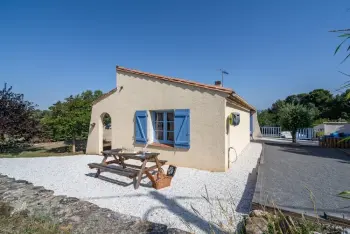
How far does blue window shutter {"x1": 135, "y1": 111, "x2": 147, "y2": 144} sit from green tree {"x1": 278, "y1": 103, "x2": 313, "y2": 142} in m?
11.0

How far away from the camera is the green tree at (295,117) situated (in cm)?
1385

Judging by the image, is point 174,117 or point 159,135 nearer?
point 174,117

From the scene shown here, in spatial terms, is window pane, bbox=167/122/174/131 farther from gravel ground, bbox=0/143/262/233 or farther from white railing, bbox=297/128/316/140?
white railing, bbox=297/128/316/140

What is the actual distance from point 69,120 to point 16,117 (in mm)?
3324

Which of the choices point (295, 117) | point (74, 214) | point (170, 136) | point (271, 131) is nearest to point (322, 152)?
point (295, 117)

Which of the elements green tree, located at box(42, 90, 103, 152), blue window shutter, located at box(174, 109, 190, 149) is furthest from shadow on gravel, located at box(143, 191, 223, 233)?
green tree, located at box(42, 90, 103, 152)

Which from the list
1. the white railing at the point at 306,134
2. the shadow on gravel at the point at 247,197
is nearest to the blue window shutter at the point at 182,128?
the shadow on gravel at the point at 247,197

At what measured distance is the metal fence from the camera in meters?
17.7

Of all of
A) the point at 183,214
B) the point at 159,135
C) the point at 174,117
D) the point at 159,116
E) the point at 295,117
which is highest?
the point at 295,117

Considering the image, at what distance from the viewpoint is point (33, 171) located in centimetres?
779

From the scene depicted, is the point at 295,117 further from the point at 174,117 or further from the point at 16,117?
the point at 16,117

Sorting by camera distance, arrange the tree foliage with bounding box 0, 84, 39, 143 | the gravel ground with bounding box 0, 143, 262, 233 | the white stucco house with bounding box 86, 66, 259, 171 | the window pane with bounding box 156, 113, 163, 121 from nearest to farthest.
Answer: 1. the gravel ground with bounding box 0, 143, 262, 233
2. the white stucco house with bounding box 86, 66, 259, 171
3. the window pane with bounding box 156, 113, 163, 121
4. the tree foliage with bounding box 0, 84, 39, 143

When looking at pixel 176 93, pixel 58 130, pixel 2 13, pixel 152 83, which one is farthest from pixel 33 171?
pixel 2 13

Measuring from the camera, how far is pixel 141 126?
895 cm
